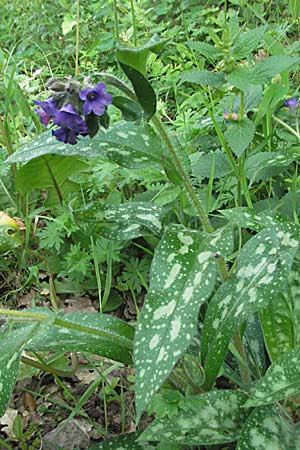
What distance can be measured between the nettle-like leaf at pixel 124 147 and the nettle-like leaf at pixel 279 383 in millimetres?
480

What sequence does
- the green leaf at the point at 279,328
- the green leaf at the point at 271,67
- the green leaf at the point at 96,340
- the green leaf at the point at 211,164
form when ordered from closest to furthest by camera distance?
the green leaf at the point at 96,340 < the green leaf at the point at 279,328 < the green leaf at the point at 271,67 < the green leaf at the point at 211,164

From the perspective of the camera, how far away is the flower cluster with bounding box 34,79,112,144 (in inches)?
44.9

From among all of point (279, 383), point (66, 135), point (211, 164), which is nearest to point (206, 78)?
point (211, 164)

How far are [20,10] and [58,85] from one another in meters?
3.04

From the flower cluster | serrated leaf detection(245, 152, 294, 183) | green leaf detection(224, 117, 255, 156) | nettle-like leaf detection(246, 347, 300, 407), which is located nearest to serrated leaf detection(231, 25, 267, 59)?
green leaf detection(224, 117, 255, 156)

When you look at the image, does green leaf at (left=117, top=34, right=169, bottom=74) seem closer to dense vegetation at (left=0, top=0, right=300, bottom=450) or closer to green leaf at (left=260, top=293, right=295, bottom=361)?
dense vegetation at (left=0, top=0, right=300, bottom=450)

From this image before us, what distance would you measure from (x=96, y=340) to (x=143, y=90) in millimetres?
567

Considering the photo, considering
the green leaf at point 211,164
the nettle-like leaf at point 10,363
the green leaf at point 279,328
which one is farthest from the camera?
the green leaf at point 211,164

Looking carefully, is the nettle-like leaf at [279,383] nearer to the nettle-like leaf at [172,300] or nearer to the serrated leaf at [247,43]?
the nettle-like leaf at [172,300]

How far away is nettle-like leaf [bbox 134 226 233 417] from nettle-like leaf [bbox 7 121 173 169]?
169 millimetres

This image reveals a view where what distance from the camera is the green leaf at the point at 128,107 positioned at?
124cm

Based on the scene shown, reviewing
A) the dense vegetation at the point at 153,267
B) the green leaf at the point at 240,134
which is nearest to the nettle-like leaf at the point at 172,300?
the dense vegetation at the point at 153,267

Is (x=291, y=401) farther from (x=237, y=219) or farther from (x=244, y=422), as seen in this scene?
(x=237, y=219)

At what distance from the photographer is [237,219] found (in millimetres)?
1430
